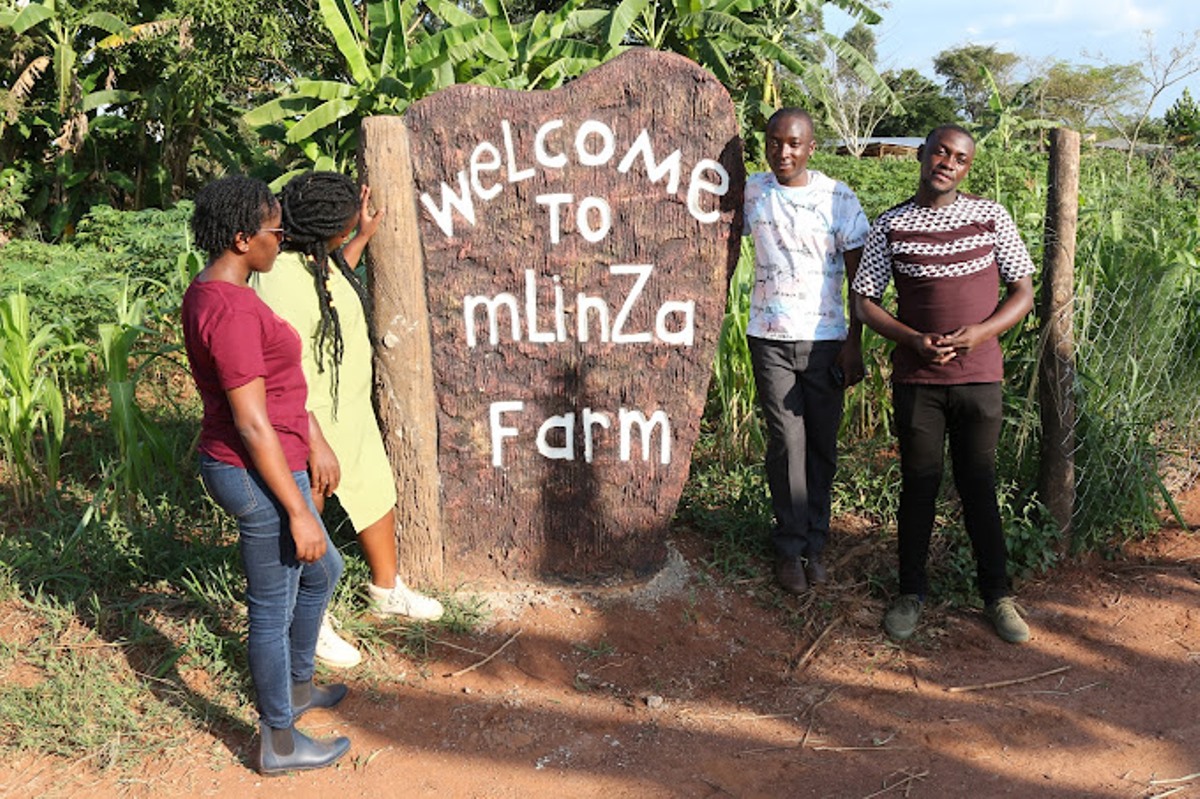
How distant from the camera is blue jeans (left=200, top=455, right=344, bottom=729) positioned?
2.21 meters

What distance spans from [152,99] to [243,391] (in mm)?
9300

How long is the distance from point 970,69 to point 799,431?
121 ft

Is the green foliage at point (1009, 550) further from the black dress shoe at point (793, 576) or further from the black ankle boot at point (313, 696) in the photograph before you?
the black ankle boot at point (313, 696)

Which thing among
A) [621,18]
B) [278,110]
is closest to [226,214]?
[278,110]

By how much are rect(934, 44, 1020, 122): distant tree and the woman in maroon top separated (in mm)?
33486

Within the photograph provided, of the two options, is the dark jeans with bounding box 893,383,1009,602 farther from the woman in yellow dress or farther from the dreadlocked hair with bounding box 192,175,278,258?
the dreadlocked hair with bounding box 192,175,278,258

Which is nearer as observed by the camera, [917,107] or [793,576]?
[793,576]

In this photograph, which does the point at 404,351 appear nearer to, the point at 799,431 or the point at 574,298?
the point at 574,298

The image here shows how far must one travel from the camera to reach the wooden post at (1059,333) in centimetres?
332

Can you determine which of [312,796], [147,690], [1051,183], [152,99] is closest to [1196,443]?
[1051,183]

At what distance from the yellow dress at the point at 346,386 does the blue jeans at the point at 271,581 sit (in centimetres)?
40

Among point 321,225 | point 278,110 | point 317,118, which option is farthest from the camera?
point 278,110

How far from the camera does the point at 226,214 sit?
84.0 inches

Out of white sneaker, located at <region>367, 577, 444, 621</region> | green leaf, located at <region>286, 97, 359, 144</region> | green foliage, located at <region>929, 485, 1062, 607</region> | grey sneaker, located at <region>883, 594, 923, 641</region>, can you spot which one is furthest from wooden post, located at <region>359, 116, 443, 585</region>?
green leaf, located at <region>286, 97, 359, 144</region>
